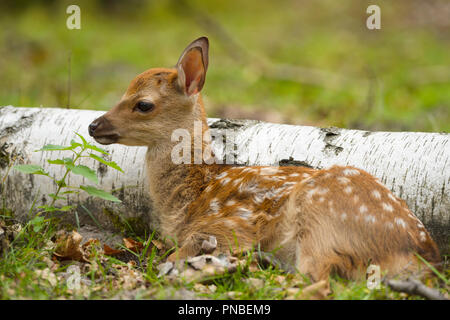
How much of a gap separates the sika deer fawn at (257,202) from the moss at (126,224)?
1.18ft

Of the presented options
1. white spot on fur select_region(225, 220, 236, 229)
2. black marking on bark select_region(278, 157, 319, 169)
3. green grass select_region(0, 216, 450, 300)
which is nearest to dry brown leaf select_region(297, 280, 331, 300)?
green grass select_region(0, 216, 450, 300)

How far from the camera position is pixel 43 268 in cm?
309

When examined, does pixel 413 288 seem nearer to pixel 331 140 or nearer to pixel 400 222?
pixel 400 222

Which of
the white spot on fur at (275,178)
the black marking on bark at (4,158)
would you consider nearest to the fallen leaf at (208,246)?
the white spot on fur at (275,178)

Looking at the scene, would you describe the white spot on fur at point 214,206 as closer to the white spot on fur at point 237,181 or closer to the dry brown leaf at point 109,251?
the white spot on fur at point 237,181

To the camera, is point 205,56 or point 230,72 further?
point 230,72

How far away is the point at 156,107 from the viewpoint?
3.60 m

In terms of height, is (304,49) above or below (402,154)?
above

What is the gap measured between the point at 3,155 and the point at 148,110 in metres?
1.32

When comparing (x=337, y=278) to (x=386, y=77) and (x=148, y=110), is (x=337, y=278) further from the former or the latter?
(x=386, y=77)

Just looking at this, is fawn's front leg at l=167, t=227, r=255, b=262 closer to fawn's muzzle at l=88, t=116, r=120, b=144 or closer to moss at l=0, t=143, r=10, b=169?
fawn's muzzle at l=88, t=116, r=120, b=144

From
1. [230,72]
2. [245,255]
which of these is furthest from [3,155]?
[230,72]

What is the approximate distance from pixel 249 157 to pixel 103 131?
994 millimetres
